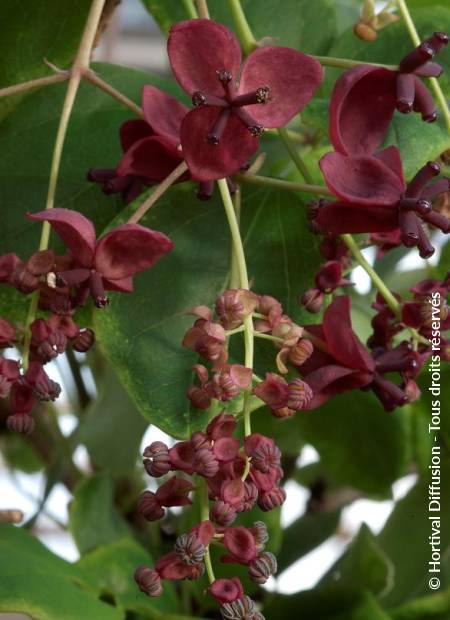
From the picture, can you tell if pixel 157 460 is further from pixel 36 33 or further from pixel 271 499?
pixel 36 33

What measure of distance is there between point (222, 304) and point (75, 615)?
18 centimetres

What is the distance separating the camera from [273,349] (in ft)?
1.50

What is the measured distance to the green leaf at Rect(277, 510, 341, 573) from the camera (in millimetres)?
796

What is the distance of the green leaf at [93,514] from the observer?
2.29 ft

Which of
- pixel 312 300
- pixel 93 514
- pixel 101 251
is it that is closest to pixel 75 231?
pixel 101 251

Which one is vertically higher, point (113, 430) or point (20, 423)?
point (20, 423)

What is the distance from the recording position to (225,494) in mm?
362

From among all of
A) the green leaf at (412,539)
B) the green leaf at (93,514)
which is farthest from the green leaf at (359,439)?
the green leaf at (93,514)

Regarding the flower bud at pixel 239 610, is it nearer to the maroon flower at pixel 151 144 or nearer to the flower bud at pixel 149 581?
the flower bud at pixel 149 581

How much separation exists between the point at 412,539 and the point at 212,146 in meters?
0.43

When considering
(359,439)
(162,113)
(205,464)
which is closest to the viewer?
(205,464)

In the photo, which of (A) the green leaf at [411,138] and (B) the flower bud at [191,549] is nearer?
(B) the flower bud at [191,549]

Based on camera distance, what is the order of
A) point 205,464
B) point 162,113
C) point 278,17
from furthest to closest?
point 278,17 → point 162,113 → point 205,464

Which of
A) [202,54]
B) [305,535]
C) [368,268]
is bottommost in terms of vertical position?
[305,535]
